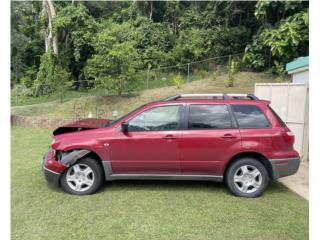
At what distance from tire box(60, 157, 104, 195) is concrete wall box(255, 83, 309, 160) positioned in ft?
17.1

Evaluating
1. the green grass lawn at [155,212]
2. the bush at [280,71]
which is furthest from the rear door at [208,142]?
the bush at [280,71]

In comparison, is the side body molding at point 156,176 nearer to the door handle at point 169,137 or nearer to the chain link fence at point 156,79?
the door handle at point 169,137

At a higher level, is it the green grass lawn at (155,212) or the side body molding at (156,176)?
the side body molding at (156,176)

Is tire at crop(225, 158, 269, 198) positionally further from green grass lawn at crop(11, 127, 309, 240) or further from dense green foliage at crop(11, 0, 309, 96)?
dense green foliage at crop(11, 0, 309, 96)

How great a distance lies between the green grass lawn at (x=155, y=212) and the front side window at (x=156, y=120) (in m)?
1.16

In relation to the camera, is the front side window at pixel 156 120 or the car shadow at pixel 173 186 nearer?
the front side window at pixel 156 120

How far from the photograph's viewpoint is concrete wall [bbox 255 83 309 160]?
7.70 metres

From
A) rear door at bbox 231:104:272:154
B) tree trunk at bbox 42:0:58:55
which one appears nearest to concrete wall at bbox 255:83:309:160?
rear door at bbox 231:104:272:154

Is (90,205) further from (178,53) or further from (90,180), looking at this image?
(178,53)

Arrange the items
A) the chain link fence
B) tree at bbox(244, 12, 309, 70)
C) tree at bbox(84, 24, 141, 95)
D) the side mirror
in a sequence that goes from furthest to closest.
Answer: the chain link fence → tree at bbox(84, 24, 141, 95) → tree at bbox(244, 12, 309, 70) → the side mirror

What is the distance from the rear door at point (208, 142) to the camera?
17.1ft

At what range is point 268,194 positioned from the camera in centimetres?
546

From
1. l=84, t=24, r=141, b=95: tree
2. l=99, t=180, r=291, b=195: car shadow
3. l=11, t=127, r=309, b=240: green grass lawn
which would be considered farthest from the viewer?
l=84, t=24, r=141, b=95: tree

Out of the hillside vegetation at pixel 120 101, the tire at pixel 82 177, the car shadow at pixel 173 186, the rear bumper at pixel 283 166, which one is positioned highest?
the hillside vegetation at pixel 120 101
